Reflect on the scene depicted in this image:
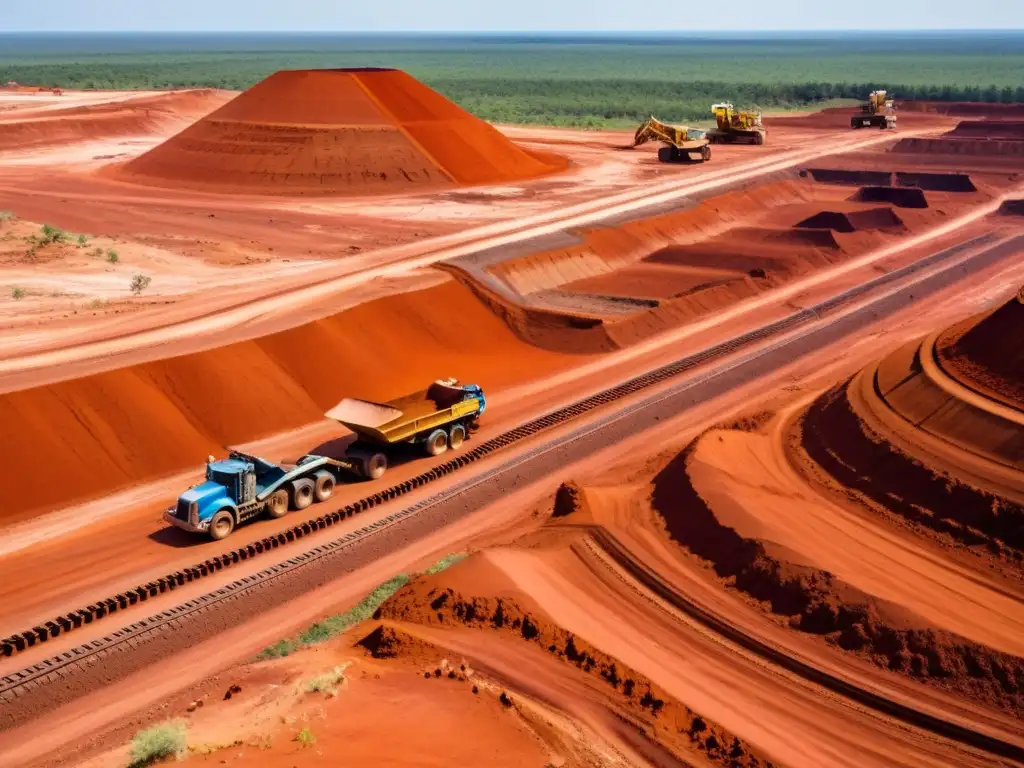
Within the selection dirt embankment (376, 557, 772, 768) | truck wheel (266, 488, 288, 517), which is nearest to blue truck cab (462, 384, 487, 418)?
truck wheel (266, 488, 288, 517)

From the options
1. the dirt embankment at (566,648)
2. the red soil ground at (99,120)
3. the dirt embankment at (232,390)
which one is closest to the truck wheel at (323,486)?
the dirt embankment at (232,390)

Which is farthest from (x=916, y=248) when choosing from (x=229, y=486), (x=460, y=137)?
(x=229, y=486)

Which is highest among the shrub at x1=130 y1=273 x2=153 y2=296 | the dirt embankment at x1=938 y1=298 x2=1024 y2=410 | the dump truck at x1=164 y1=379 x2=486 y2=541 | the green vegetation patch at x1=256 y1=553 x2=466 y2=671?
the dirt embankment at x1=938 y1=298 x2=1024 y2=410

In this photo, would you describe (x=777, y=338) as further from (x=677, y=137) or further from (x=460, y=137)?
(x=677, y=137)

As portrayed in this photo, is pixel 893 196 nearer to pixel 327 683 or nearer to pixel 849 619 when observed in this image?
pixel 849 619

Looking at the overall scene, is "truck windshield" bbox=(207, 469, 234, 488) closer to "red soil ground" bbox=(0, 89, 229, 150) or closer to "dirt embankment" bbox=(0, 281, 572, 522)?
"dirt embankment" bbox=(0, 281, 572, 522)

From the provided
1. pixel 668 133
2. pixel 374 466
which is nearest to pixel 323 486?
pixel 374 466
